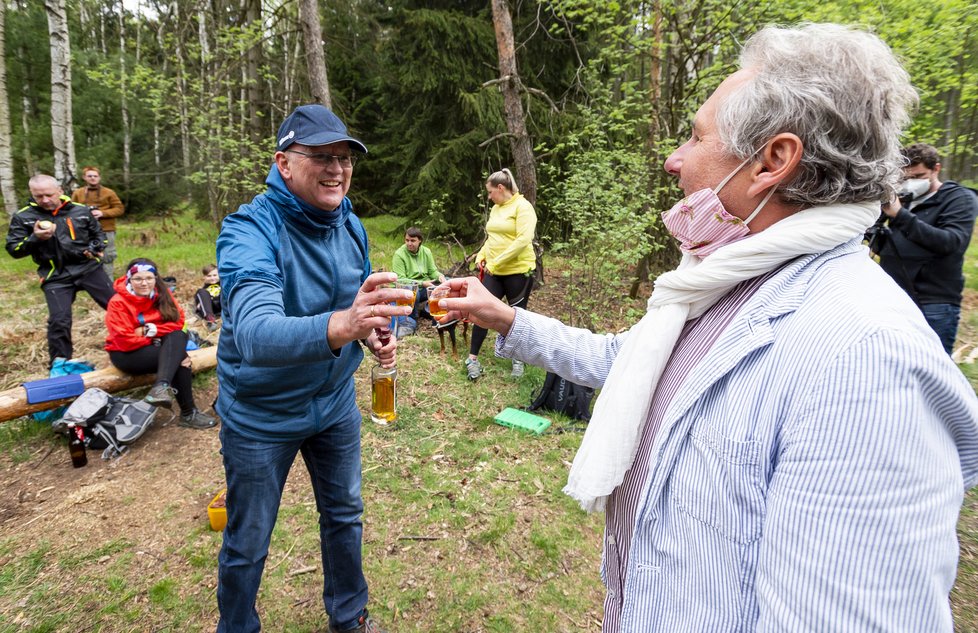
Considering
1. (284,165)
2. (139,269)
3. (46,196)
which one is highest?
(284,165)

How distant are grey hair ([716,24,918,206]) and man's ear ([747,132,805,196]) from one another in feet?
0.05

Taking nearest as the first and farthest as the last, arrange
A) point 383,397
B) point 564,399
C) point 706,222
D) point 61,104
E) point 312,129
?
point 706,222, point 312,129, point 383,397, point 564,399, point 61,104

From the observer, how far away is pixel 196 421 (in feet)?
16.1

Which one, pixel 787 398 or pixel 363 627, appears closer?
pixel 787 398

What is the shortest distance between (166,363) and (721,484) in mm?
5245

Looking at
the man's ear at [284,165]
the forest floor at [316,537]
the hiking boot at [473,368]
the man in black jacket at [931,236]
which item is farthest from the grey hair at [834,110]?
the hiking boot at [473,368]

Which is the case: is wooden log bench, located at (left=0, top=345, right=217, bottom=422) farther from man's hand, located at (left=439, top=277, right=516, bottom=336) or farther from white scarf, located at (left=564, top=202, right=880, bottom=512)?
white scarf, located at (left=564, top=202, right=880, bottom=512)

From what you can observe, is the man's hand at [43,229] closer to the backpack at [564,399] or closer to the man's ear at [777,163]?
the backpack at [564,399]

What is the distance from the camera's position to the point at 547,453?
14.7ft

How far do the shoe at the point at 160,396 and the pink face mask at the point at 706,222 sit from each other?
16.1 feet

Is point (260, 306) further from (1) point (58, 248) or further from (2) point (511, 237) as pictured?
(1) point (58, 248)

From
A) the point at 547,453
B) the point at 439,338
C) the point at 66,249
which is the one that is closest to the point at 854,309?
the point at 547,453

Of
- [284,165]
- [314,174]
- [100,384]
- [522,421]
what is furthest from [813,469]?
[100,384]

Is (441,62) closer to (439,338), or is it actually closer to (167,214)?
(439,338)
